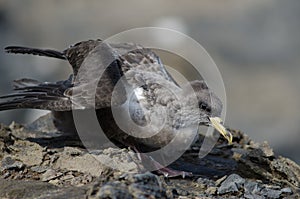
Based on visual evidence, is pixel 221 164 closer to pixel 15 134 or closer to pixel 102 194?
pixel 15 134

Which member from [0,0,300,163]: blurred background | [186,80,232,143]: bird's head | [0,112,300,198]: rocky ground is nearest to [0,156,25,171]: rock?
[0,112,300,198]: rocky ground

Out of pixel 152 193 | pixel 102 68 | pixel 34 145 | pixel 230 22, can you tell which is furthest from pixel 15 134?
pixel 230 22

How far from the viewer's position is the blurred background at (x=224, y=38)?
18.3m

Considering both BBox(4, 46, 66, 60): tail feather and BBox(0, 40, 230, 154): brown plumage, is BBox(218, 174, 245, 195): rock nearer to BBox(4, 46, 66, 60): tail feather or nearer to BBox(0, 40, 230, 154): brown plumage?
BBox(0, 40, 230, 154): brown plumage

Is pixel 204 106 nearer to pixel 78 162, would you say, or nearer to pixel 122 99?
pixel 122 99

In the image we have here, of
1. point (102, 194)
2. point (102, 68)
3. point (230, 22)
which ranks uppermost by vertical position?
point (230, 22)

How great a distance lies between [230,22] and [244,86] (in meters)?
4.09

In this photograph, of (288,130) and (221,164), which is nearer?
(221,164)

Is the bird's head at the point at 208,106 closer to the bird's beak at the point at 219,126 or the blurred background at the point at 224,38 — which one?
the bird's beak at the point at 219,126

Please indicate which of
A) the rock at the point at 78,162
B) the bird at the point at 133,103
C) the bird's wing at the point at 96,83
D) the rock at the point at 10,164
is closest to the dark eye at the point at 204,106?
the bird at the point at 133,103

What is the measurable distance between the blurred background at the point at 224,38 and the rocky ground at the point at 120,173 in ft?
27.5

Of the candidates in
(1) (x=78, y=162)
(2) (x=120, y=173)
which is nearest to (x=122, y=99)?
(1) (x=78, y=162)

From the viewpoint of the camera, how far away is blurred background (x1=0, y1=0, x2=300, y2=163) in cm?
1830

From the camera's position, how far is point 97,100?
774 cm
